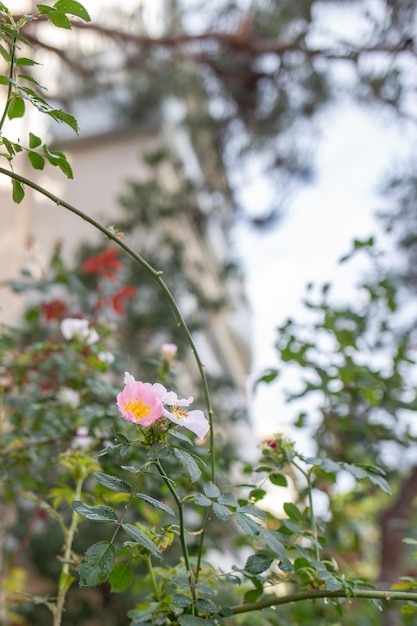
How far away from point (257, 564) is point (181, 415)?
0.69ft

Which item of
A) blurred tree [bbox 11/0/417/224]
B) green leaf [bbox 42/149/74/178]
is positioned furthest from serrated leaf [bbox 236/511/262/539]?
blurred tree [bbox 11/0/417/224]

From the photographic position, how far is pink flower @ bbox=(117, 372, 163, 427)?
2.08 ft

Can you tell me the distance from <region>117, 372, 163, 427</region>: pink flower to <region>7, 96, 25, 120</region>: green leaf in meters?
0.32

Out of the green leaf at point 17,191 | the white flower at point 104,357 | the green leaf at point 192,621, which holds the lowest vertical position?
the green leaf at point 192,621

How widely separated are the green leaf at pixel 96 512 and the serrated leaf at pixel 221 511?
0.09 metres

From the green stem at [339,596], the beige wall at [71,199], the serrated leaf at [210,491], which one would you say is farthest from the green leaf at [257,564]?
the beige wall at [71,199]

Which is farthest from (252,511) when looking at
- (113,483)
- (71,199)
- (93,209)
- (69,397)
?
(71,199)

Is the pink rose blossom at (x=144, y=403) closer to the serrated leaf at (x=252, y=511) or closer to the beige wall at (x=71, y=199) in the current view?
the serrated leaf at (x=252, y=511)

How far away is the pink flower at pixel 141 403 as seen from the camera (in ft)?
2.08

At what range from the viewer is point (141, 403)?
642 millimetres

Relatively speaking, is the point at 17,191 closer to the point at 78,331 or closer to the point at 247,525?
the point at 247,525

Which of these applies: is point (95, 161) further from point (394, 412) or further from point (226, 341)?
point (394, 412)

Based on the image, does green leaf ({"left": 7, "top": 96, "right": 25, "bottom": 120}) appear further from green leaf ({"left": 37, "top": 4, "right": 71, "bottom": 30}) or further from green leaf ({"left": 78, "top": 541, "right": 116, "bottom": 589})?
green leaf ({"left": 78, "top": 541, "right": 116, "bottom": 589})

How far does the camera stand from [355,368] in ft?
4.32
